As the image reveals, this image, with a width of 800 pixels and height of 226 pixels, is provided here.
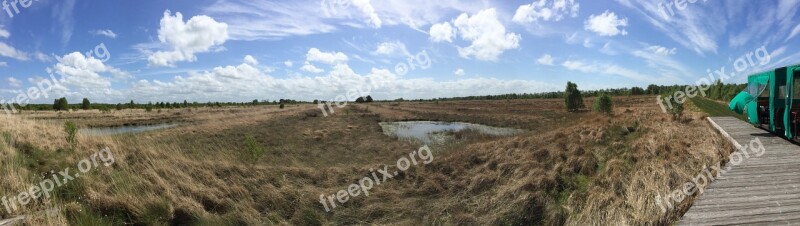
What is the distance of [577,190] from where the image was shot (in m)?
10.1

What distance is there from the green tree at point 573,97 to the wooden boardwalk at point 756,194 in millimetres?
41593

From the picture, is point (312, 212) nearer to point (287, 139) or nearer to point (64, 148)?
point (64, 148)

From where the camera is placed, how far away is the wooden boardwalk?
5.20 m

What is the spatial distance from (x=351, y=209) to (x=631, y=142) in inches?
372

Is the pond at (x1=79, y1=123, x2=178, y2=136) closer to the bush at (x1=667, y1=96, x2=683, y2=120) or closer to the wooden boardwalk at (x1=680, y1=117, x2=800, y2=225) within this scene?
the wooden boardwalk at (x1=680, y1=117, x2=800, y2=225)

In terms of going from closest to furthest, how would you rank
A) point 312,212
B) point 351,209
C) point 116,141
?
point 312,212
point 351,209
point 116,141

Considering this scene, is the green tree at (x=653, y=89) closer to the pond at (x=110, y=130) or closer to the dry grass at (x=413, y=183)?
the dry grass at (x=413, y=183)

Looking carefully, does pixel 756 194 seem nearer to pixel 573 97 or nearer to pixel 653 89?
pixel 573 97

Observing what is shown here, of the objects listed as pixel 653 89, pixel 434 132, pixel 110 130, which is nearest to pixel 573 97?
pixel 434 132

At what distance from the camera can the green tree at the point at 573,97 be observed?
48.8m

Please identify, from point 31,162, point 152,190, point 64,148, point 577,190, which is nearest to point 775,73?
point 577,190

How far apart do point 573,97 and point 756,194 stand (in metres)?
46.4

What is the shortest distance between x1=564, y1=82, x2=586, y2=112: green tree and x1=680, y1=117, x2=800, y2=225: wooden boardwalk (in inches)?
1638

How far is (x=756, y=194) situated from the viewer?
610cm
